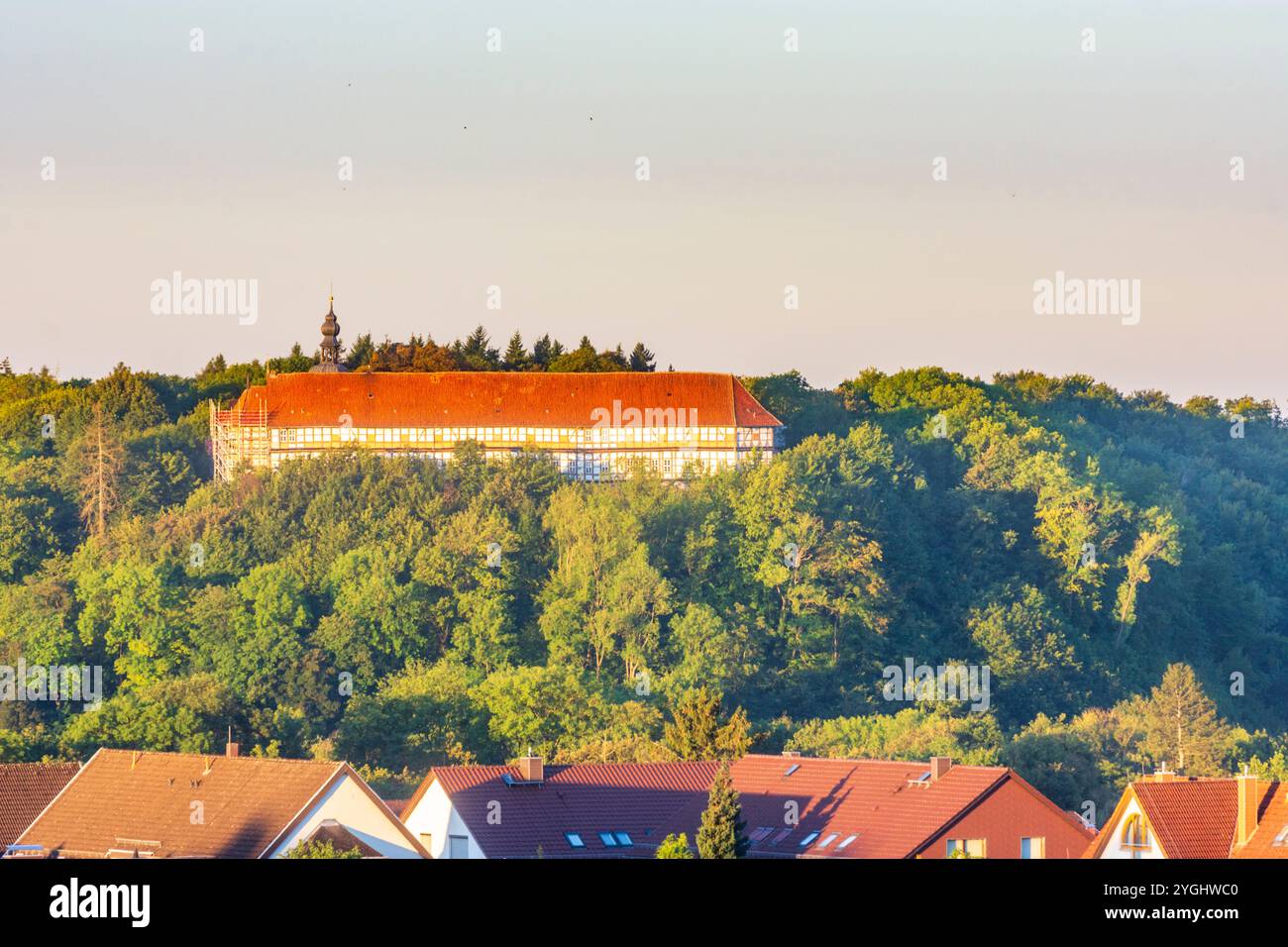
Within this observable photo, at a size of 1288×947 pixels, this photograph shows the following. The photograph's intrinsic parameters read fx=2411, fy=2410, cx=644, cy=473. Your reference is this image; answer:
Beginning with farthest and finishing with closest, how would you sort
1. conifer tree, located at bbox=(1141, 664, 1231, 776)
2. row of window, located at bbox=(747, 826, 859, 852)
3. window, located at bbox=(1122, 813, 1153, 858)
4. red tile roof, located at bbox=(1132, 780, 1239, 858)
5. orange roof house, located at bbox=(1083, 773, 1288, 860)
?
conifer tree, located at bbox=(1141, 664, 1231, 776) < row of window, located at bbox=(747, 826, 859, 852) < window, located at bbox=(1122, 813, 1153, 858) < red tile roof, located at bbox=(1132, 780, 1239, 858) < orange roof house, located at bbox=(1083, 773, 1288, 860)

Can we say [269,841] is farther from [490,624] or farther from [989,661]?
[989,661]

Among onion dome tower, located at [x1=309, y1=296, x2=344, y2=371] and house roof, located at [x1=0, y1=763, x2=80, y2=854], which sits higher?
onion dome tower, located at [x1=309, y1=296, x2=344, y2=371]

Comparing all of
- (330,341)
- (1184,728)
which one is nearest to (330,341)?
(330,341)

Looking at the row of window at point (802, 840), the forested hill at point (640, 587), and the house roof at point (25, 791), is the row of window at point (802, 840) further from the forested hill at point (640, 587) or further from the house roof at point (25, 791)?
the forested hill at point (640, 587)

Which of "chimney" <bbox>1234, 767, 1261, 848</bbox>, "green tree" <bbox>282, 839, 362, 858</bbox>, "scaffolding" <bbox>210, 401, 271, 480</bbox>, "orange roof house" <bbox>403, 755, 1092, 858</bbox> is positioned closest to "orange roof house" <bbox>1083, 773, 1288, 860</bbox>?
"chimney" <bbox>1234, 767, 1261, 848</bbox>

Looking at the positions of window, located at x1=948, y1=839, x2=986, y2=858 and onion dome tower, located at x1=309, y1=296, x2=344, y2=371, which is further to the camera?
onion dome tower, located at x1=309, y1=296, x2=344, y2=371

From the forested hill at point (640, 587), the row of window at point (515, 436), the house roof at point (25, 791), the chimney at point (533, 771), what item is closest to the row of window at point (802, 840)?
the chimney at point (533, 771)

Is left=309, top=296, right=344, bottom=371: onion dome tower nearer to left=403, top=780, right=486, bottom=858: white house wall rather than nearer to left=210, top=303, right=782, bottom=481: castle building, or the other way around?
left=210, top=303, right=782, bottom=481: castle building

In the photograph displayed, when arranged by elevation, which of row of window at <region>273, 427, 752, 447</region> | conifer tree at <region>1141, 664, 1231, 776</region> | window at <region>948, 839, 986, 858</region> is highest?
row of window at <region>273, 427, 752, 447</region>
